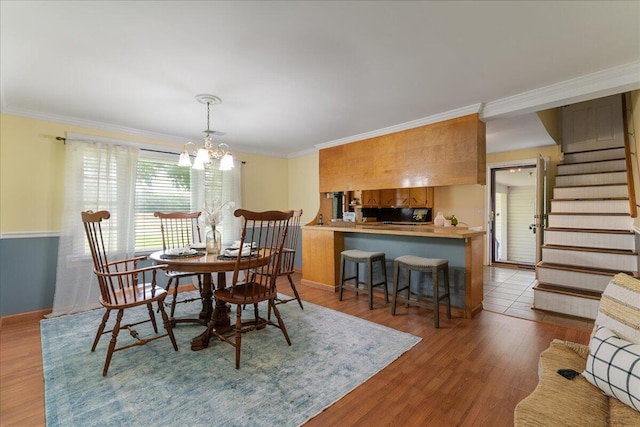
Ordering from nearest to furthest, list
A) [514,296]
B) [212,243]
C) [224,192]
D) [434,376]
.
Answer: [434,376]
[212,243]
[514,296]
[224,192]

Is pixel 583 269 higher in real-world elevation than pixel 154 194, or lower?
lower

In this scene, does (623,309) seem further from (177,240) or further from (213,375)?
(177,240)

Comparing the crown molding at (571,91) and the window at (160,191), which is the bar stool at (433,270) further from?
the window at (160,191)

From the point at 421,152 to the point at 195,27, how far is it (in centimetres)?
271

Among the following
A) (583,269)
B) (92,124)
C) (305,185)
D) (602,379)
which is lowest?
(602,379)

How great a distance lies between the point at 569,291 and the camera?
316 cm

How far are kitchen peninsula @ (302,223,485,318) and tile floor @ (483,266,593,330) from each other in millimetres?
413

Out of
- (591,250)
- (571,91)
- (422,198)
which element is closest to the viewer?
(571,91)

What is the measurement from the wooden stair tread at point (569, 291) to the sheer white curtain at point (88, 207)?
5.00 metres

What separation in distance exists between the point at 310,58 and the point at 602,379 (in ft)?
7.89

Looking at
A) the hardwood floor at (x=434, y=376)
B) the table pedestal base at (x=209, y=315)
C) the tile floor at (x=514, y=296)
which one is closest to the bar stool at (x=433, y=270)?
the hardwood floor at (x=434, y=376)

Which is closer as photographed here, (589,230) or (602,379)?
(602,379)

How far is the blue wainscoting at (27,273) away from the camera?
10.2 feet

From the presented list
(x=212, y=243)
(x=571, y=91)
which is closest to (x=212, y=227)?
(x=212, y=243)
